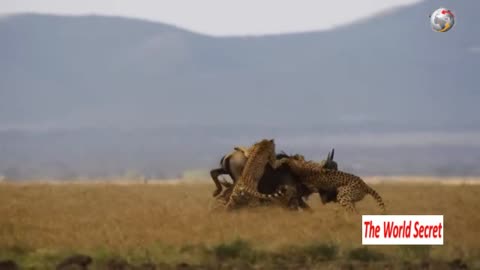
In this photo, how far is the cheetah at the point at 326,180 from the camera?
20750mm

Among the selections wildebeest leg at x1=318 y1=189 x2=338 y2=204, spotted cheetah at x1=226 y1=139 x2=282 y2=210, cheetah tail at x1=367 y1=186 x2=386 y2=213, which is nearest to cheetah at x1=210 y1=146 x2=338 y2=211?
wildebeest leg at x1=318 y1=189 x2=338 y2=204

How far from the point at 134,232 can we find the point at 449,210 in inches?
270

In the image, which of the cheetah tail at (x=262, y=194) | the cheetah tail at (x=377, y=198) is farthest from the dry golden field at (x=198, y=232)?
the cheetah tail at (x=377, y=198)

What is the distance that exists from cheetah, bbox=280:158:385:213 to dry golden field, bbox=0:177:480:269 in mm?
322

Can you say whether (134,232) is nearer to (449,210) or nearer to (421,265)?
(421,265)

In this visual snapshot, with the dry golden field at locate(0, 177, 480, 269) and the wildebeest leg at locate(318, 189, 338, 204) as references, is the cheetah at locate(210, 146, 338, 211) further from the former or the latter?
the dry golden field at locate(0, 177, 480, 269)

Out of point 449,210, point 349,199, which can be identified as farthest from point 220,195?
point 449,210

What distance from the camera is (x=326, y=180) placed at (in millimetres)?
20797

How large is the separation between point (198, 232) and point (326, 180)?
3.35 metres

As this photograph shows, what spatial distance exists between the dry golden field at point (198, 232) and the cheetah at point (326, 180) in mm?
322

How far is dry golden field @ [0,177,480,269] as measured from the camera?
16.3 meters

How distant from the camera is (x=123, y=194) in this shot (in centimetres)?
2908

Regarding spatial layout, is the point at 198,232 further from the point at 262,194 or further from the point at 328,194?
the point at 328,194

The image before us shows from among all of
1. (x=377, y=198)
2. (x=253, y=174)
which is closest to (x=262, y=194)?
(x=253, y=174)
